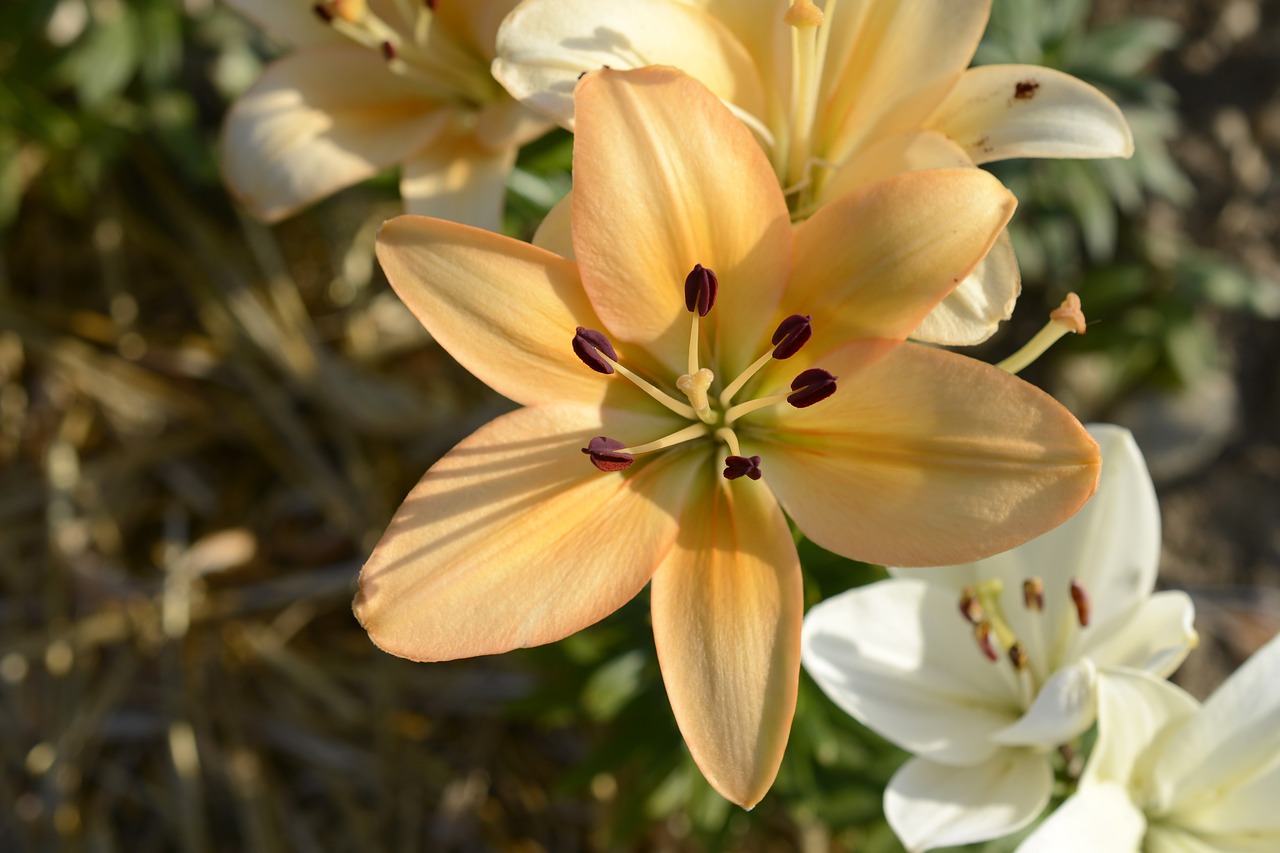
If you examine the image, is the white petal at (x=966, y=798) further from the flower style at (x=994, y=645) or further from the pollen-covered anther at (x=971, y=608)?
the pollen-covered anther at (x=971, y=608)

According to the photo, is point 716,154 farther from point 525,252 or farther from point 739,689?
point 739,689

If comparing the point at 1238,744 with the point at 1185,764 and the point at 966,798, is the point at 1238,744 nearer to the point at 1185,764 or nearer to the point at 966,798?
the point at 1185,764

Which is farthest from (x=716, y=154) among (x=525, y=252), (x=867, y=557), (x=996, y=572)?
(x=996, y=572)

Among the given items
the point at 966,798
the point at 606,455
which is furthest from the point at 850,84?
the point at 966,798

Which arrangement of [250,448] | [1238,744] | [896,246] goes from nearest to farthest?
1. [896,246]
2. [1238,744]
3. [250,448]

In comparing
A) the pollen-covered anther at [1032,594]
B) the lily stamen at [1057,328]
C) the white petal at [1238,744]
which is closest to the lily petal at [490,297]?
the lily stamen at [1057,328]

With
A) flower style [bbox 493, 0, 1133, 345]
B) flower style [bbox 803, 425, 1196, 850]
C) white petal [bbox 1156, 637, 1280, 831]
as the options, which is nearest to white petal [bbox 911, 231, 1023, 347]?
flower style [bbox 493, 0, 1133, 345]

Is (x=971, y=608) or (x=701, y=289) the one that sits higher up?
(x=701, y=289)

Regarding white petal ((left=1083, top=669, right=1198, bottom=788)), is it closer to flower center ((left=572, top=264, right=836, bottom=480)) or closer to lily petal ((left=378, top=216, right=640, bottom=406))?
flower center ((left=572, top=264, right=836, bottom=480))
